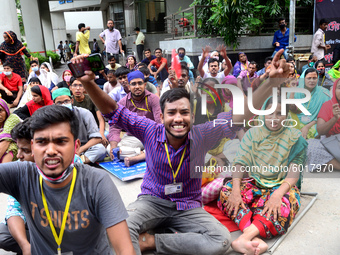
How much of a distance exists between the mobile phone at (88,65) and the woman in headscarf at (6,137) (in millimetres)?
1929

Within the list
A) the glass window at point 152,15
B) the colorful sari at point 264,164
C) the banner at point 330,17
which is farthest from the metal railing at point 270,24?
the colorful sari at point 264,164

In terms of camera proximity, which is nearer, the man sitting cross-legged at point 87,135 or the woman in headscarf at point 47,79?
the man sitting cross-legged at point 87,135

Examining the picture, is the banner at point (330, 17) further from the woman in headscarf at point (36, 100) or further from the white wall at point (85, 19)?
the white wall at point (85, 19)

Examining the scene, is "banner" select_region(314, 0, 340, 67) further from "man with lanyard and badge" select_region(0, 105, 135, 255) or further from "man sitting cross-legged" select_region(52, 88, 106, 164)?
"man with lanyard and badge" select_region(0, 105, 135, 255)

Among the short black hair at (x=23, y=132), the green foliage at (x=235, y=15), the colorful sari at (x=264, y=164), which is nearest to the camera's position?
the short black hair at (x=23, y=132)

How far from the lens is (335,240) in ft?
7.84

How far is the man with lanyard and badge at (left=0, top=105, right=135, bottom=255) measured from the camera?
5.05 ft

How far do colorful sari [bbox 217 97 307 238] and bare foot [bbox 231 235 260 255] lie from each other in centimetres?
20

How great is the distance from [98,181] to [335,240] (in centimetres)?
193

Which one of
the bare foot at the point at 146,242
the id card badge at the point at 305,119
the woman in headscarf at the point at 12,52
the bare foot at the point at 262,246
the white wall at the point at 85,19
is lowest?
the bare foot at the point at 262,246

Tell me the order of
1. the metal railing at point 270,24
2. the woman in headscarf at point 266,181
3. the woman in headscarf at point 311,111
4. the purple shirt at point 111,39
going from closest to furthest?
1. the woman in headscarf at point 266,181
2. the woman in headscarf at point 311,111
3. the metal railing at point 270,24
4. the purple shirt at point 111,39

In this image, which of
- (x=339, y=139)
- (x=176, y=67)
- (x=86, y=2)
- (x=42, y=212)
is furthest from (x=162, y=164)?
(x=86, y=2)

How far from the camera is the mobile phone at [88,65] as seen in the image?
186cm

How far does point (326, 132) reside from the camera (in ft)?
11.7
